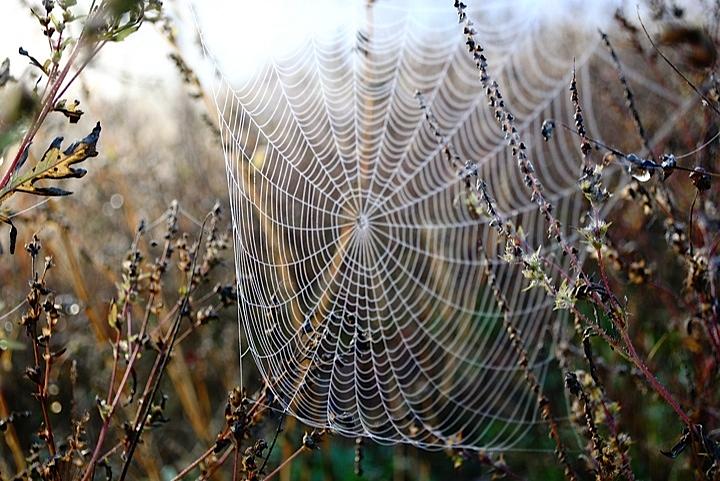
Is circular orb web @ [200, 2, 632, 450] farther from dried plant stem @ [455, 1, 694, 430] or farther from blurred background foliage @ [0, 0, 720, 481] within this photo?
dried plant stem @ [455, 1, 694, 430]

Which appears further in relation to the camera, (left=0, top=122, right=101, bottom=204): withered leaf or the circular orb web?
the circular orb web

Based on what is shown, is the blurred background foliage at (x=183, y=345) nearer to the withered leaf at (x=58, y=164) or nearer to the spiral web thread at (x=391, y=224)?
the spiral web thread at (x=391, y=224)

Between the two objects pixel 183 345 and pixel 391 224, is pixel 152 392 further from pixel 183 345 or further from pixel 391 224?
pixel 183 345

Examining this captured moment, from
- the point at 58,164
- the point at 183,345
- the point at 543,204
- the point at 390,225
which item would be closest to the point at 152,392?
the point at 58,164

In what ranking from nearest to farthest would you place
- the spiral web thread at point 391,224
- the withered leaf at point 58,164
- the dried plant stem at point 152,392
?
1. the withered leaf at point 58,164
2. the dried plant stem at point 152,392
3. the spiral web thread at point 391,224

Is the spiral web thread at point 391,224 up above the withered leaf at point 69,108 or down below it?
above

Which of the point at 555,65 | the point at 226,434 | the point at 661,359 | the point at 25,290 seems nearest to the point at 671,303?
the point at 661,359

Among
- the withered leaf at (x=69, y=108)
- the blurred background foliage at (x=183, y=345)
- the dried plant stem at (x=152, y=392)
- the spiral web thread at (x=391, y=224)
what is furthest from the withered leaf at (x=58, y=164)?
the blurred background foliage at (x=183, y=345)

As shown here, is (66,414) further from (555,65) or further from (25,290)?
(555,65)

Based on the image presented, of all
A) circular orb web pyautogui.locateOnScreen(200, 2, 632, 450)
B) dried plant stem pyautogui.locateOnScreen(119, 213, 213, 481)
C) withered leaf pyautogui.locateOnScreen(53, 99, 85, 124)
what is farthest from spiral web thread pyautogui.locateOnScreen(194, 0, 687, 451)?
withered leaf pyautogui.locateOnScreen(53, 99, 85, 124)
